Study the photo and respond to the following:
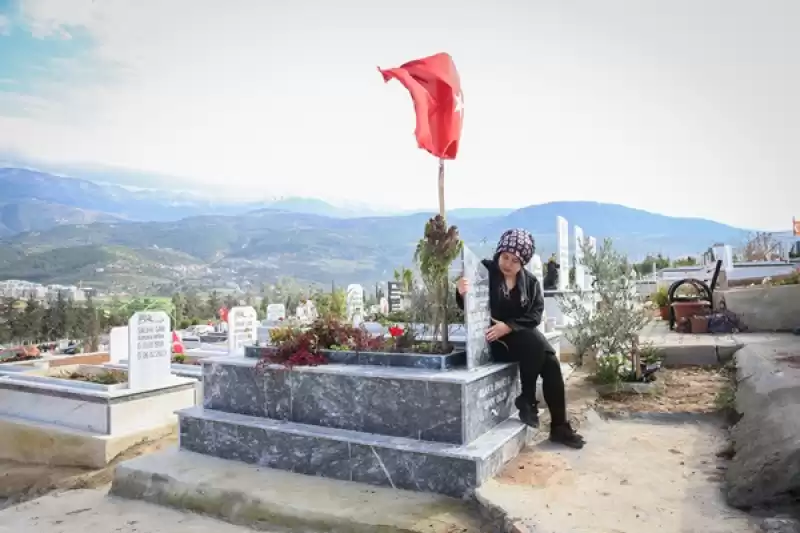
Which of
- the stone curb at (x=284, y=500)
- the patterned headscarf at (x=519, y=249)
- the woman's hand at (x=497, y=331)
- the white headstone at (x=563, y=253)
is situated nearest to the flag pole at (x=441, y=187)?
the patterned headscarf at (x=519, y=249)

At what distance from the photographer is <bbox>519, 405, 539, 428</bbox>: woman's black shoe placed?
4.07 meters

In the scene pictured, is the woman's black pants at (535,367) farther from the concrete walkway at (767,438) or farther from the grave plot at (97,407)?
the grave plot at (97,407)

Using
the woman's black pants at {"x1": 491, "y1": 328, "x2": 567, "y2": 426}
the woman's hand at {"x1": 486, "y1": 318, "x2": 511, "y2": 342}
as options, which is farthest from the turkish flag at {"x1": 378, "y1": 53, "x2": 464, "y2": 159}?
the woman's black pants at {"x1": 491, "y1": 328, "x2": 567, "y2": 426}

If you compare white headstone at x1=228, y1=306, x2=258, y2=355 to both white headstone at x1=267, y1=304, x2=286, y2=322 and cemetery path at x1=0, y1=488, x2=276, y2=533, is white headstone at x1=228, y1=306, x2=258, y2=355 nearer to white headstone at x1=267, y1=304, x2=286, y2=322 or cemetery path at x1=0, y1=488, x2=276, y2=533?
white headstone at x1=267, y1=304, x2=286, y2=322

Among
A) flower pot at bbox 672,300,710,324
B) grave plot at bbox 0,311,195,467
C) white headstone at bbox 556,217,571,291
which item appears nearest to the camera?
grave plot at bbox 0,311,195,467

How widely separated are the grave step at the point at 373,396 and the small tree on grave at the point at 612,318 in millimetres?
1873

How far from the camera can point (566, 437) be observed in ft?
13.4

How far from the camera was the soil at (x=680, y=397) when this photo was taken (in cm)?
494

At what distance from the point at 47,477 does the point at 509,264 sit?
566cm

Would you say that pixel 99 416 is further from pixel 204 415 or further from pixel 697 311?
pixel 697 311

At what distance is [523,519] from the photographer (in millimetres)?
2766

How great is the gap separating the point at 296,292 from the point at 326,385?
1073 centimetres

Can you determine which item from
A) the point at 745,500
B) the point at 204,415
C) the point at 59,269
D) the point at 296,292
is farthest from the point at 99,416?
the point at 59,269

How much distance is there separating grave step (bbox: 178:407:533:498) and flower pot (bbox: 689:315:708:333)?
18.9ft
